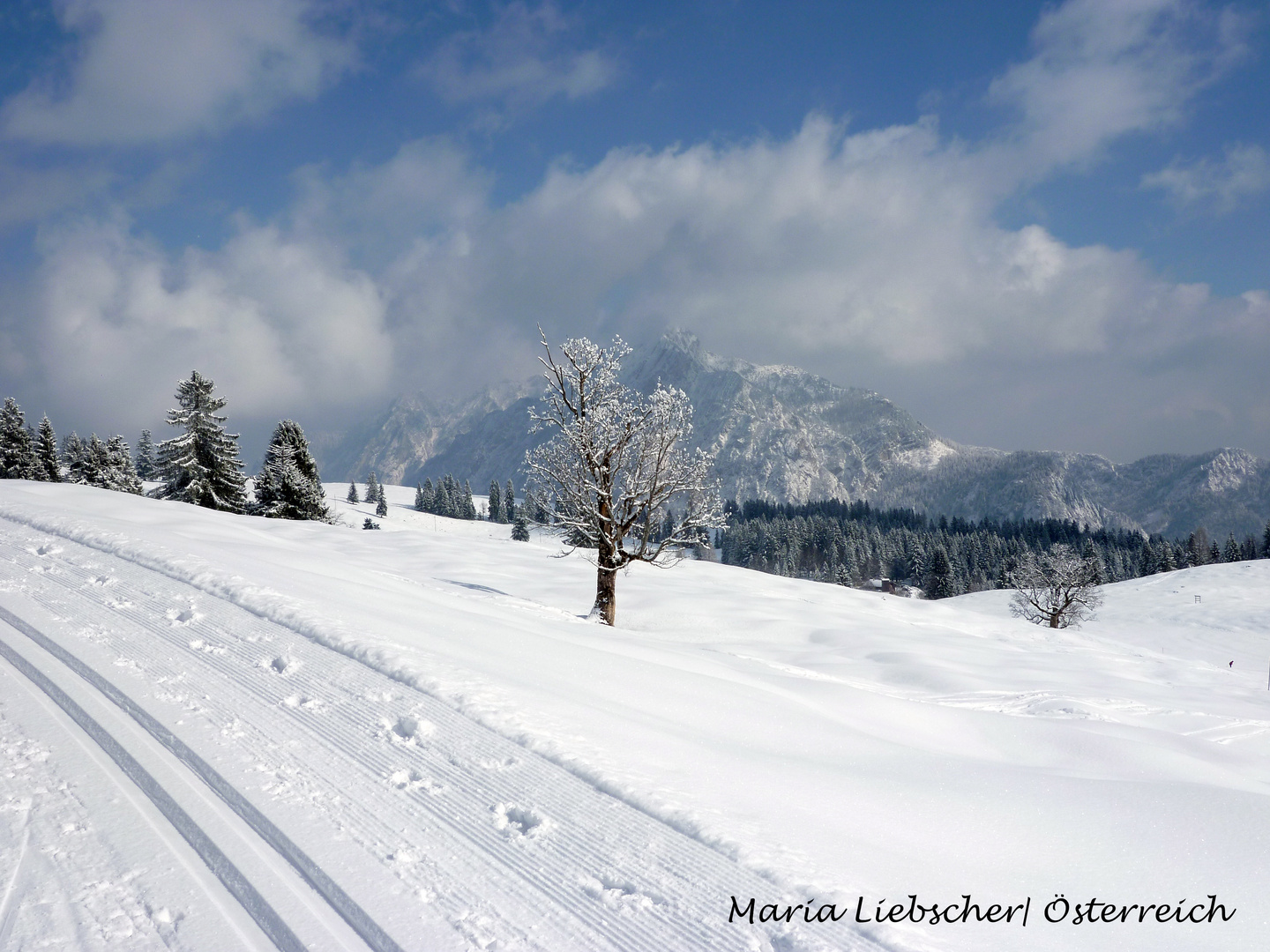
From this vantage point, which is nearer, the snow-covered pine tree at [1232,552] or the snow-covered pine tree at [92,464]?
the snow-covered pine tree at [92,464]

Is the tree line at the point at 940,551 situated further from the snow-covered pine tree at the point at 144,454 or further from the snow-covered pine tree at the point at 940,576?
the snow-covered pine tree at the point at 144,454

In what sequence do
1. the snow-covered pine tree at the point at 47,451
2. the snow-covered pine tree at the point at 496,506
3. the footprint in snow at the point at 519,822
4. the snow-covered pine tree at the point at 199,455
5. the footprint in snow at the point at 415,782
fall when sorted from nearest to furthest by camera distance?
the footprint in snow at the point at 519,822 → the footprint in snow at the point at 415,782 → the snow-covered pine tree at the point at 199,455 → the snow-covered pine tree at the point at 47,451 → the snow-covered pine tree at the point at 496,506

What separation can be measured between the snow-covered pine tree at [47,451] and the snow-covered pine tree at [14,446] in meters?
1.67

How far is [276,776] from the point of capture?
411cm

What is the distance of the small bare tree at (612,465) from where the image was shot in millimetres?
17812

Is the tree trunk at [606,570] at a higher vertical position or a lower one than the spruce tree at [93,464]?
lower

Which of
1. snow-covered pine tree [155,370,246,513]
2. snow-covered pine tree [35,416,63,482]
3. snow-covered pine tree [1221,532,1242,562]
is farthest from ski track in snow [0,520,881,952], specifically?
snow-covered pine tree [1221,532,1242,562]

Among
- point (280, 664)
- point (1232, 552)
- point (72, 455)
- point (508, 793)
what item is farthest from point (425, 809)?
point (1232, 552)

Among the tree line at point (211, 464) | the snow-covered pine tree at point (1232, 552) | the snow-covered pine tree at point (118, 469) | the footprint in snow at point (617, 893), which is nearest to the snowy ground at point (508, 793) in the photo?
the footprint in snow at point (617, 893)

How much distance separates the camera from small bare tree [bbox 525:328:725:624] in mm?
17812

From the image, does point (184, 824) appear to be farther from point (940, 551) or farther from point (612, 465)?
point (940, 551)

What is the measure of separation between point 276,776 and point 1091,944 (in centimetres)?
468

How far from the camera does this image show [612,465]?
18.3 meters

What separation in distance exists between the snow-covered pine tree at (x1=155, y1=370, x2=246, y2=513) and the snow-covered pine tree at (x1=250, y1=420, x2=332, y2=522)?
5.19 ft
